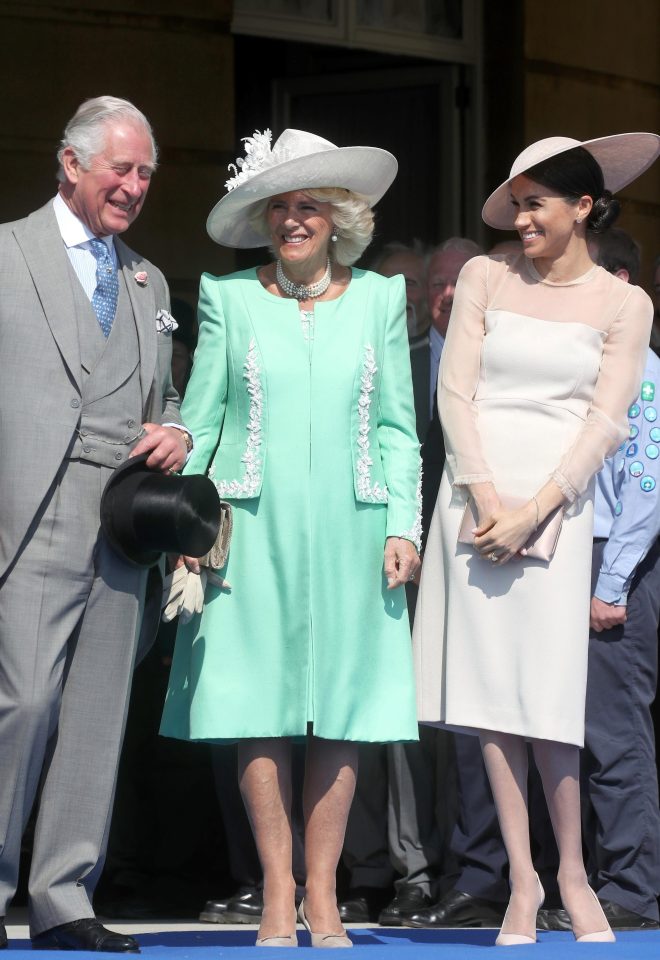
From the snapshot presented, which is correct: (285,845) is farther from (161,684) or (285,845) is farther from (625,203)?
(625,203)

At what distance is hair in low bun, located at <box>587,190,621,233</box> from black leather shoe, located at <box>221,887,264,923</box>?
2332 mm

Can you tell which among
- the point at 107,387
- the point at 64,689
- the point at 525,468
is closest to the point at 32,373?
the point at 107,387

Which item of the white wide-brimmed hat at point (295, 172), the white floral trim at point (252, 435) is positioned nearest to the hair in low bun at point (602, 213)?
the white wide-brimmed hat at point (295, 172)

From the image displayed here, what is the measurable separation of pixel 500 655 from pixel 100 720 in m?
1.08

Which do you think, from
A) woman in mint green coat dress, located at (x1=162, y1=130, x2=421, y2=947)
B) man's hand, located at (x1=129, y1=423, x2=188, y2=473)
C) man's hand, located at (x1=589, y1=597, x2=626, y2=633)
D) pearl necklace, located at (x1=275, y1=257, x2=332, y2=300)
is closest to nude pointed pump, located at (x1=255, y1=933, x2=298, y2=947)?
woman in mint green coat dress, located at (x1=162, y1=130, x2=421, y2=947)

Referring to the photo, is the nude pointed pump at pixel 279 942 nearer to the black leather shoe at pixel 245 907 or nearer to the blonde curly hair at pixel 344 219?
the black leather shoe at pixel 245 907

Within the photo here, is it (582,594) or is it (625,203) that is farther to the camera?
(625,203)

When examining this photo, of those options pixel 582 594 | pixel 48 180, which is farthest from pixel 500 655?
pixel 48 180

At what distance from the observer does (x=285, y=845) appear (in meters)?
4.90

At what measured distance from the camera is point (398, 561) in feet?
16.5

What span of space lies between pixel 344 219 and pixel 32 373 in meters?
1.02

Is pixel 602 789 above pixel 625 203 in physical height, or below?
below

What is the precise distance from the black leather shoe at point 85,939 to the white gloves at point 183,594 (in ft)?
2.63

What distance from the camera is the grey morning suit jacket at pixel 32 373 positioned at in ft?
15.1
